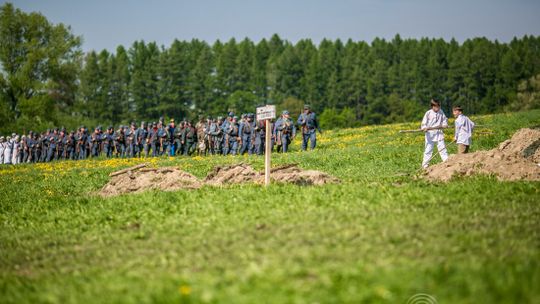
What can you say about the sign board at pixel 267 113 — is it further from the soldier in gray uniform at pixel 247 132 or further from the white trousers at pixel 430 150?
the soldier in gray uniform at pixel 247 132

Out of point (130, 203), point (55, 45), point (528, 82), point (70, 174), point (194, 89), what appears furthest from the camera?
point (194, 89)

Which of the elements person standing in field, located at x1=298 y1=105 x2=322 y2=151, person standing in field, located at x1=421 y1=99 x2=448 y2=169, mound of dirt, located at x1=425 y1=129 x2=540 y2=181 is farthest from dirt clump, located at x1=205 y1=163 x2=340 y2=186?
person standing in field, located at x1=298 y1=105 x2=322 y2=151

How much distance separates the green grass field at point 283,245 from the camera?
Result: 5.80m

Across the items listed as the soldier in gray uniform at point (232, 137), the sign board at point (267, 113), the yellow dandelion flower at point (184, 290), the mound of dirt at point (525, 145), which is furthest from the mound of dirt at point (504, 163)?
the soldier in gray uniform at point (232, 137)

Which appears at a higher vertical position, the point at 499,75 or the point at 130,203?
the point at 499,75

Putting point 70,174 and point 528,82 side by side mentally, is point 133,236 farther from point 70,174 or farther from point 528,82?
point 528,82

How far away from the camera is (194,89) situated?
3967 inches

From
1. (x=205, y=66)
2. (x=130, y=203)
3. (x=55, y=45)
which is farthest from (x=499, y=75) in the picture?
(x=130, y=203)

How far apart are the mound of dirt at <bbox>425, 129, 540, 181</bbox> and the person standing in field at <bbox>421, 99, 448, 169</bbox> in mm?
2457

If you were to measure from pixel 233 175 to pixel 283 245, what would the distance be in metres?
8.39

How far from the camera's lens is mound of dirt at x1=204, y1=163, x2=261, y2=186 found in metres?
15.6

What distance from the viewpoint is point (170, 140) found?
36.2 metres

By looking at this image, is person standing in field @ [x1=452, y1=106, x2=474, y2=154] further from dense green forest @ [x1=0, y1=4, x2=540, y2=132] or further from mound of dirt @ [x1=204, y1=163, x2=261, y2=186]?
dense green forest @ [x1=0, y1=4, x2=540, y2=132]

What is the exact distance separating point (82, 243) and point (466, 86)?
105712 millimetres
